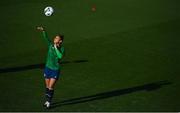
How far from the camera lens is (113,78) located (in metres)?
17.9

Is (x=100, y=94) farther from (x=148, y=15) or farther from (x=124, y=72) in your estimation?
(x=148, y=15)

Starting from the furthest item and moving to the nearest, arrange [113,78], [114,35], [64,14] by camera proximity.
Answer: [64,14], [114,35], [113,78]

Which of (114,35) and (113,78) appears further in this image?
(114,35)

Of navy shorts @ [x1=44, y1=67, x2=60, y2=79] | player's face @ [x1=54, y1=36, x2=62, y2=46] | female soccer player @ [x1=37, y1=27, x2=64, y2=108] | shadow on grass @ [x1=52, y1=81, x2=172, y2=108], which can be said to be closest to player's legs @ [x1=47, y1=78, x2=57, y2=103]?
female soccer player @ [x1=37, y1=27, x2=64, y2=108]

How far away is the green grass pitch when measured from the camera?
1552cm

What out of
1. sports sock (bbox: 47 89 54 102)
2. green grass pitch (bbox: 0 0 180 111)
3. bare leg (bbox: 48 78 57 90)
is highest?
bare leg (bbox: 48 78 57 90)

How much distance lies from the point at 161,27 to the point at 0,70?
39.0ft

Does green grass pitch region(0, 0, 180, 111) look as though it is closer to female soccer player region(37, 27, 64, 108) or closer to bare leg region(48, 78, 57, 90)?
female soccer player region(37, 27, 64, 108)

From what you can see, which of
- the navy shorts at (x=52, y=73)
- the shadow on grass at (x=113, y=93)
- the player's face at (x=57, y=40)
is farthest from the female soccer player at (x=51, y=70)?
the shadow on grass at (x=113, y=93)

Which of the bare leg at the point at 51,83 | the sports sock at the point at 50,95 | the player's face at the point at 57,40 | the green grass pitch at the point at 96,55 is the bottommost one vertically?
the green grass pitch at the point at 96,55

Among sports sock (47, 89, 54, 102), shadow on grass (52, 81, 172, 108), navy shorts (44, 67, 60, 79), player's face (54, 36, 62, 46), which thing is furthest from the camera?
shadow on grass (52, 81, 172, 108)

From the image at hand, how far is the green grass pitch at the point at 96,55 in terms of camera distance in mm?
15516

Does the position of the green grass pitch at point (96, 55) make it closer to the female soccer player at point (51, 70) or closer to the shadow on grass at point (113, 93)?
the shadow on grass at point (113, 93)

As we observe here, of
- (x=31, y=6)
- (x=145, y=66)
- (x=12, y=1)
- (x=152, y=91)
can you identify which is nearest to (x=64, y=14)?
(x=31, y=6)
